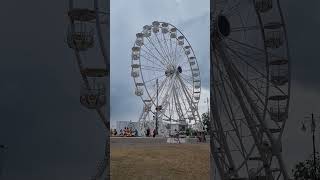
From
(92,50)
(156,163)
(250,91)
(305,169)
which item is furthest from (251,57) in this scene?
(156,163)

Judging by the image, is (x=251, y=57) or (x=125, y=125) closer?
(x=251, y=57)

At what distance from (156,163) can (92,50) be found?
19.5ft

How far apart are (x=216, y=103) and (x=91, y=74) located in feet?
6.42

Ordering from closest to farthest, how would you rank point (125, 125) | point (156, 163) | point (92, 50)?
point (92, 50)
point (156, 163)
point (125, 125)

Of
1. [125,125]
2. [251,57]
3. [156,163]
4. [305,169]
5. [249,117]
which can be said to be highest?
[251,57]

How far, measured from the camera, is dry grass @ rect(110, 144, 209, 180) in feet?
38.0

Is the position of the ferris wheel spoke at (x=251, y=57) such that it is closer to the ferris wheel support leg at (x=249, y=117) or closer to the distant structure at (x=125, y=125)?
the ferris wheel support leg at (x=249, y=117)

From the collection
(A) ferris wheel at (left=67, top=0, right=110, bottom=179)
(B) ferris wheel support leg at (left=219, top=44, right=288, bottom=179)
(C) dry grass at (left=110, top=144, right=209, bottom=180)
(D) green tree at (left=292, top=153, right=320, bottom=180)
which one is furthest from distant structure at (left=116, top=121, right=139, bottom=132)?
(A) ferris wheel at (left=67, top=0, right=110, bottom=179)

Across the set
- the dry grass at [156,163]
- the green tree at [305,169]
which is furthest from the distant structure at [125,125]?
the green tree at [305,169]

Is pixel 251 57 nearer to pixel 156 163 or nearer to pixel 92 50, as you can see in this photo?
pixel 92 50

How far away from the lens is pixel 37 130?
6.77 meters

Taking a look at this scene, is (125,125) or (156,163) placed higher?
(125,125)

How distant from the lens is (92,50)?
22.9ft

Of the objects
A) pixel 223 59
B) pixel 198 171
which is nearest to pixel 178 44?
pixel 198 171
